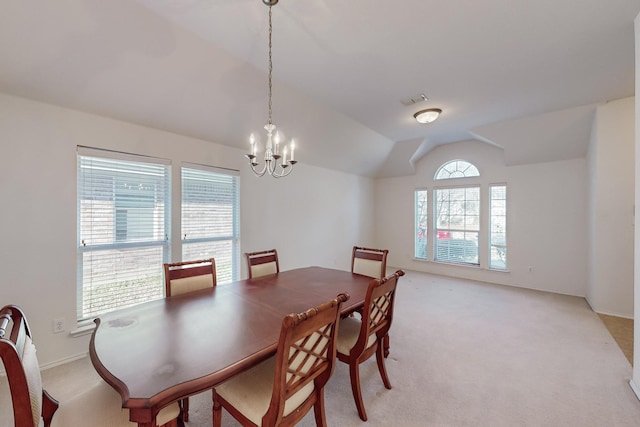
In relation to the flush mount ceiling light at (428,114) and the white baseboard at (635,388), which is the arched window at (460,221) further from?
the white baseboard at (635,388)

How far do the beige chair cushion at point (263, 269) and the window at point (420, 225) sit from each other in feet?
14.1

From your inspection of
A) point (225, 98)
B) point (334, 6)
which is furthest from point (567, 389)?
point (225, 98)

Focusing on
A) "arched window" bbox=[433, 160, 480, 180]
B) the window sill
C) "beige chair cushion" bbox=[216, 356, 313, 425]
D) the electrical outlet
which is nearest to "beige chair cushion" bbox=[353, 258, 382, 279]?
"beige chair cushion" bbox=[216, 356, 313, 425]

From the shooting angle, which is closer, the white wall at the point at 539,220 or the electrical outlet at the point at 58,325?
the electrical outlet at the point at 58,325

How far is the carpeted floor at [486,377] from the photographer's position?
167 cm

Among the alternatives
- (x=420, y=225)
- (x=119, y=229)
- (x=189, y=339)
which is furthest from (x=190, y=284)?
(x=420, y=225)

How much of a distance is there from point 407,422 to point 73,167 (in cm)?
346

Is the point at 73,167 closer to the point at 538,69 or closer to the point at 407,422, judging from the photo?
the point at 407,422

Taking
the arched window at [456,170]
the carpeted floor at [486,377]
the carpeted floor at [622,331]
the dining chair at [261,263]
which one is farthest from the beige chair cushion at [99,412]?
the arched window at [456,170]

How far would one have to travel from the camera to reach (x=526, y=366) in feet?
7.31

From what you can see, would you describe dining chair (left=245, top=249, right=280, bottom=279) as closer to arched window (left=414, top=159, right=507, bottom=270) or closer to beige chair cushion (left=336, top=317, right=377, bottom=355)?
beige chair cushion (left=336, top=317, right=377, bottom=355)

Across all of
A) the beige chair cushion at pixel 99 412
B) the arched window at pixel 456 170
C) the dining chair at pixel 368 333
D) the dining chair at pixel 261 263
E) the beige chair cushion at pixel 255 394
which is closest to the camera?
the beige chair cushion at pixel 99 412

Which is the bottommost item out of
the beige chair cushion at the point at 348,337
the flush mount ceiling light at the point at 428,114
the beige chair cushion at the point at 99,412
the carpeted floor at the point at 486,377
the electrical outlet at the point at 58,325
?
the carpeted floor at the point at 486,377

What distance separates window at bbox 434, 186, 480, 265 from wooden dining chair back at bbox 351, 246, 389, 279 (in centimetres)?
352
